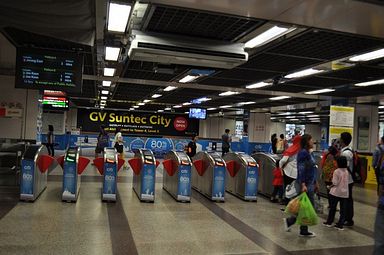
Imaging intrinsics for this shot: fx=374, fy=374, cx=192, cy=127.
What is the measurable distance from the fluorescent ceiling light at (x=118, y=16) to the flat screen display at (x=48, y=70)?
6.27 feet

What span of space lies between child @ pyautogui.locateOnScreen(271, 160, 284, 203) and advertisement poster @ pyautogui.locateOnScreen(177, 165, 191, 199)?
2.04m

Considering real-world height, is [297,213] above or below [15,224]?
above

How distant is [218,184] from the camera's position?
28.4 ft

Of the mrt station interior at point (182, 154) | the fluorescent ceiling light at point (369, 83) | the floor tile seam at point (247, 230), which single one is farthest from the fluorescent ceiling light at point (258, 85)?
the floor tile seam at point (247, 230)

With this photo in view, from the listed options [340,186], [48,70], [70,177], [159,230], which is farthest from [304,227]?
[48,70]

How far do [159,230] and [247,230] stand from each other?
145cm

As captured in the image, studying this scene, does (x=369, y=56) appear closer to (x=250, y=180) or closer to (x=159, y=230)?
(x=250, y=180)

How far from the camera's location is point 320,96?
1428 cm

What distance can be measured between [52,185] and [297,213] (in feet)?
21.6

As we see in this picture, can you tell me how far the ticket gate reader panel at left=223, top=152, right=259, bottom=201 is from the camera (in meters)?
8.91

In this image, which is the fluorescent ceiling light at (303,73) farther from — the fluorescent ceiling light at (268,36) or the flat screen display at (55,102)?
the flat screen display at (55,102)

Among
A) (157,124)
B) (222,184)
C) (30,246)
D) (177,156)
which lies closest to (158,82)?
(177,156)

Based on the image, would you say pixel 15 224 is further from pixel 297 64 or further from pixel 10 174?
pixel 297 64

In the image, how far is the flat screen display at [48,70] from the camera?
7160mm
